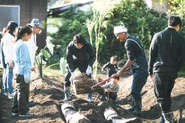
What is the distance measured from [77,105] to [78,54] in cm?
123

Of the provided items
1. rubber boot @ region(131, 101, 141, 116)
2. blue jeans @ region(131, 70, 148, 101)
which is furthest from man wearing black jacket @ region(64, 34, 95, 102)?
rubber boot @ region(131, 101, 141, 116)

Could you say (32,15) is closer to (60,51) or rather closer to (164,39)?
(60,51)

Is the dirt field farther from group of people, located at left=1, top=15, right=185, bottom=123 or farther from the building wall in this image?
the building wall

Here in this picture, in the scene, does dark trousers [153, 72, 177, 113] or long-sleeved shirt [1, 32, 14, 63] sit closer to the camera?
dark trousers [153, 72, 177, 113]

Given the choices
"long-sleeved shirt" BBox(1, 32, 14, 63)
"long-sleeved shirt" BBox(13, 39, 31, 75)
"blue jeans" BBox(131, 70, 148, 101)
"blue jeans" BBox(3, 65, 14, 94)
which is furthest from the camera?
"blue jeans" BBox(3, 65, 14, 94)

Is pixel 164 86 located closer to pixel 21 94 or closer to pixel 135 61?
pixel 135 61

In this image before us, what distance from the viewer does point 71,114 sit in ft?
26.3

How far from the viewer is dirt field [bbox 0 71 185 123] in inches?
322

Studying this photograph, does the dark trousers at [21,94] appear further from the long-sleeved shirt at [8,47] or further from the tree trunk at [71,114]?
the long-sleeved shirt at [8,47]

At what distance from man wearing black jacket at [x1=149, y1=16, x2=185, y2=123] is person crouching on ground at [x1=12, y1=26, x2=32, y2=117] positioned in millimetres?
2504

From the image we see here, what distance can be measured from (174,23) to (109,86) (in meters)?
2.92

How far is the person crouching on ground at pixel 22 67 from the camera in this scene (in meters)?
7.90

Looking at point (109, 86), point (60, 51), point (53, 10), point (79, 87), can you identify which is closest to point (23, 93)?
point (79, 87)

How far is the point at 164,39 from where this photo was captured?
7.32 m
